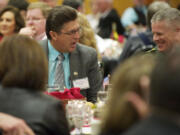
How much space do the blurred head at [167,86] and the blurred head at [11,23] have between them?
5406mm

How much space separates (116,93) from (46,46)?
270 cm

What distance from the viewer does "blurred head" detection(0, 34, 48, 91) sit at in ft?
8.46

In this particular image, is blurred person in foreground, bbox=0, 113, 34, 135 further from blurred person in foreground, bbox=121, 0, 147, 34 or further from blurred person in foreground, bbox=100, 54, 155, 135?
blurred person in foreground, bbox=121, 0, 147, 34

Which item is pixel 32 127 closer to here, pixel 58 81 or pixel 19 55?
pixel 19 55

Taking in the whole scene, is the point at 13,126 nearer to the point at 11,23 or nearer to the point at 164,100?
the point at 164,100

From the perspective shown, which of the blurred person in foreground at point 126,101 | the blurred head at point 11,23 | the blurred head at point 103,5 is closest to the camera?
the blurred person in foreground at point 126,101

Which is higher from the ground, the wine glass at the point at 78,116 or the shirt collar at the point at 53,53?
the shirt collar at the point at 53,53

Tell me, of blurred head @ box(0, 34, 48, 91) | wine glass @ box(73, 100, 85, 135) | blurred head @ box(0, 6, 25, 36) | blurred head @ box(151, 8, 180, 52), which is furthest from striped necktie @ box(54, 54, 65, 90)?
blurred head @ box(0, 6, 25, 36)

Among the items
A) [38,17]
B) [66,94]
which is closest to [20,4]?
[38,17]

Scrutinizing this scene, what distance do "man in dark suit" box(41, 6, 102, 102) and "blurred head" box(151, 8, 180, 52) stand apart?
688 millimetres

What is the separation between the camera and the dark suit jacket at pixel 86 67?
457cm

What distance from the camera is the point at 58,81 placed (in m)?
4.52

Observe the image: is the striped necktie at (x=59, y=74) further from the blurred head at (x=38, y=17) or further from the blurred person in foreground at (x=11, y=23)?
the blurred person in foreground at (x=11, y=23)

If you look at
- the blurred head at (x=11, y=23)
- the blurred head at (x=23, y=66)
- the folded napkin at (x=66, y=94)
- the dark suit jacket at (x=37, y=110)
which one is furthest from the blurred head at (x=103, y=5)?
the dark suit jacket at (x=37, y=110)
